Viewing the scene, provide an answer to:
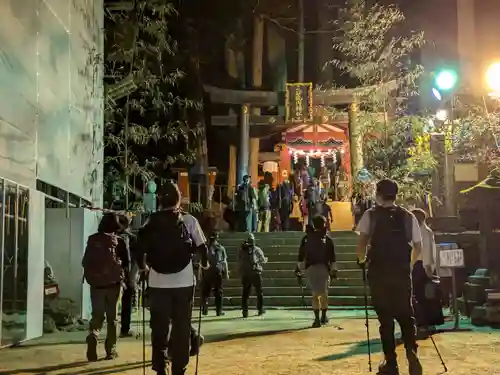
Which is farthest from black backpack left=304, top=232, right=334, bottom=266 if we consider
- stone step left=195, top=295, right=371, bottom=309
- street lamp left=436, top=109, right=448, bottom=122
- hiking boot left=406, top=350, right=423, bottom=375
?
hiking boot left=406, top=350, right=423, bottom=375

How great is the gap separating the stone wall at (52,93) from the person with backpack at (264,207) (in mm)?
6701

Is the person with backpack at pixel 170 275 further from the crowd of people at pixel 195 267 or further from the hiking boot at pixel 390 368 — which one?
the hiking boot at pixel 390 368

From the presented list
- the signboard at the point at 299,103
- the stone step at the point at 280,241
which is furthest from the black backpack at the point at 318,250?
the signboard at the point at 299,103

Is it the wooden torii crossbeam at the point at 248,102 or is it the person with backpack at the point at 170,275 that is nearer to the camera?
the person with backpack at the point at 170,275

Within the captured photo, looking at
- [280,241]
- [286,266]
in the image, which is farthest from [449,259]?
[280,241]

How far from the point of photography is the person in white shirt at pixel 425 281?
29.7 feet

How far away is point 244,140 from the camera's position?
78.7 ft

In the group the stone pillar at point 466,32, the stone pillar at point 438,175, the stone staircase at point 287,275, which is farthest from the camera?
the stone pillar at point 466,32

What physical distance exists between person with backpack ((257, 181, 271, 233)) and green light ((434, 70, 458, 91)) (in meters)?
9.95

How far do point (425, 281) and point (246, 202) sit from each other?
10.7 meters

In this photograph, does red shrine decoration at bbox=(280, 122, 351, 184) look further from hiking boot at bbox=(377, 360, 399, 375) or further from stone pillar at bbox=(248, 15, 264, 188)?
hiking boot at bbox=(377, 360, 399, 375)

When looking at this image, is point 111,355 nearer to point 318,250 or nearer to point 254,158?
point 318,250

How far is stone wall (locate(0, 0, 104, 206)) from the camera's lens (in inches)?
357

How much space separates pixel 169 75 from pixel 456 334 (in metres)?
14.6
